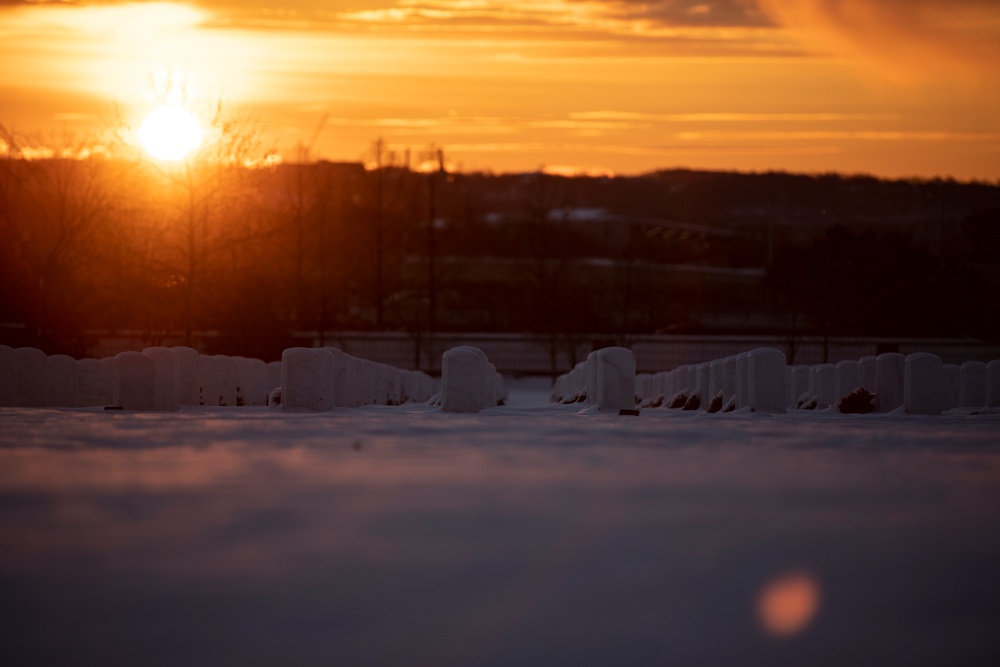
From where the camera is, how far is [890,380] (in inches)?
495

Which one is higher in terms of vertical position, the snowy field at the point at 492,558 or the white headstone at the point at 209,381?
the white headstone at the point at 209,381

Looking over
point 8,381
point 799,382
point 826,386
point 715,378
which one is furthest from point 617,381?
point 799,382

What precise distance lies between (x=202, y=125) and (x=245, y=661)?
1075 inches

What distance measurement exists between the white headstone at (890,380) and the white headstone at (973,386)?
1940 mm

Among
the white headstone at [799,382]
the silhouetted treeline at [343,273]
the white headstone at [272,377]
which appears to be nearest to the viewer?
the white headstone at [272,377]

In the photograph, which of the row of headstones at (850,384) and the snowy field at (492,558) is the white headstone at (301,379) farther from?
the row of headstones at (850,384)

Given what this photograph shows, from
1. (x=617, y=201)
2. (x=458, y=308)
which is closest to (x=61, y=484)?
(x=458, y=308)

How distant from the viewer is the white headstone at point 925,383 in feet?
38.5

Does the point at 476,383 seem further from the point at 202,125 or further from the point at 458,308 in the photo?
the point at 458,308

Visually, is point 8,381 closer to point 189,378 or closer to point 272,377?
point 189,378

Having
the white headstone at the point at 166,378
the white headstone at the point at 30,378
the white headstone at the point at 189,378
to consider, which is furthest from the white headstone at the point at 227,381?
the white headstone at the point at 166,378

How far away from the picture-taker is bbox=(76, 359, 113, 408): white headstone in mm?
13234

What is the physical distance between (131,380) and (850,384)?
7906 millimetres

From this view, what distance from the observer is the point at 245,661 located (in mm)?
4363
